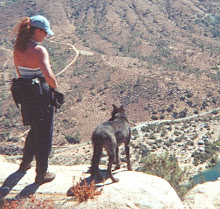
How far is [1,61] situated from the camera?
188ft

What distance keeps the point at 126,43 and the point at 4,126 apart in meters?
40.4

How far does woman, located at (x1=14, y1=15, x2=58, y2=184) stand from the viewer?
171 inches

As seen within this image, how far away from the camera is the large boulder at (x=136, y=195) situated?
4.54m

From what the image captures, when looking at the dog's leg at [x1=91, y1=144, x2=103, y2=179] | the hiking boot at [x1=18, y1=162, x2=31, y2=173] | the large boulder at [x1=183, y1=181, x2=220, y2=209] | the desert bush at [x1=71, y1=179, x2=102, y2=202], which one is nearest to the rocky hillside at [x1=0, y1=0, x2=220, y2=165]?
the hiking boot at [x1=18, y1=162, x2=31, y2=173]

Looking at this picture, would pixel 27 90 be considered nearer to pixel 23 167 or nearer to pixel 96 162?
pixel 23 167

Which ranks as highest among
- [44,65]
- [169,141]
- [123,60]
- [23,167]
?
[123,60]

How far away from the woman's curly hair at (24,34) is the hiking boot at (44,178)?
203 centimetres

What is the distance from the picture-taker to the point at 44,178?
16.7ft

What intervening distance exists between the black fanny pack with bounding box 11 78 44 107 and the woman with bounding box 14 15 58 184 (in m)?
0.08

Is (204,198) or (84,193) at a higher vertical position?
(84,193)

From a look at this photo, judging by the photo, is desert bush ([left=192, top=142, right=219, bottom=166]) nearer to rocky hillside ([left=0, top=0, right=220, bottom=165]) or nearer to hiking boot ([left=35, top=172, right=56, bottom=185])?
rocky hillside ([left=0, top=0, right=220, bottom=165])

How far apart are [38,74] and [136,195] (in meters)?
2.36

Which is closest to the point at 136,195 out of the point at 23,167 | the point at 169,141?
the point at 23,167

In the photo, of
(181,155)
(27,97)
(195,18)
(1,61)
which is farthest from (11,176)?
(195,18)
